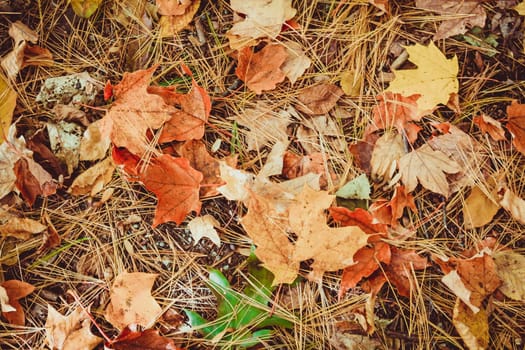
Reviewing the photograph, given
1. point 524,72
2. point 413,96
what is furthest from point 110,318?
point 524,72

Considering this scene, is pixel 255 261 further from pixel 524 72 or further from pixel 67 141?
pixel 524 72

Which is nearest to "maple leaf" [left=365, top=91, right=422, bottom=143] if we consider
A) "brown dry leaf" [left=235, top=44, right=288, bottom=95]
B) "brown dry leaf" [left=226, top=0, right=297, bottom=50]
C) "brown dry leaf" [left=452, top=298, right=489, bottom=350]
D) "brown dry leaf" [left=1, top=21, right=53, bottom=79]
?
"brown dry leaf" [left=235, top=44, right=288, bottom=95]

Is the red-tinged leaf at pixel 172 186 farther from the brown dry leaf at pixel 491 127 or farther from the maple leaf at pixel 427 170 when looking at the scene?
the brown dry leaf at pixel 491 127

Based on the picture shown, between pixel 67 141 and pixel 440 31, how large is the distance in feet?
5.02

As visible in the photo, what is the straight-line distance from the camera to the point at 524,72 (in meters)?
A: 1.74

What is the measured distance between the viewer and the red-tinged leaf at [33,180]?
5.70 feet

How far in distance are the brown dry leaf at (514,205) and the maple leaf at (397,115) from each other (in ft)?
1.25

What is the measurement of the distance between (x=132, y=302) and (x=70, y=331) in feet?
0.78

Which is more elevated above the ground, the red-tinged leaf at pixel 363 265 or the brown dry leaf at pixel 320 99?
the brown dry leaf at pixel 320 99

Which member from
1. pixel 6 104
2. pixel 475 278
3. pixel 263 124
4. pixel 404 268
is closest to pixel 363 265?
pixel 404 268

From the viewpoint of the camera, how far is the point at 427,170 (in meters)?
1.66

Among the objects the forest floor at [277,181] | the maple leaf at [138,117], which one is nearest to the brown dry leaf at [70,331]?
the forest floor at [277,181]

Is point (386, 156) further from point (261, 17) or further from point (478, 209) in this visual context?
point (261, 17)

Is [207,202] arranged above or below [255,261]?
above
